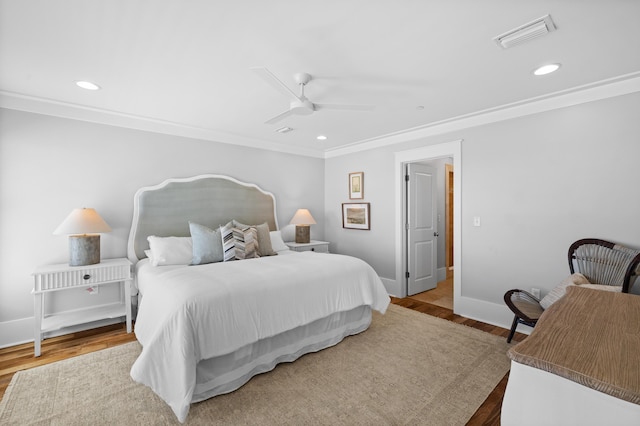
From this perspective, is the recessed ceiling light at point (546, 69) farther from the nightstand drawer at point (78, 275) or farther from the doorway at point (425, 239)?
the nightstand drawer at point (78, 275)

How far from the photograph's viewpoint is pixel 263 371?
93.2 inches

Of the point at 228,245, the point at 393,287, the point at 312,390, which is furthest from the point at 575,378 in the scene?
the point at 393,287

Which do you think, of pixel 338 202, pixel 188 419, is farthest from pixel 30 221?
pixel 338 202

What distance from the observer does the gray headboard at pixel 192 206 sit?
3.58m

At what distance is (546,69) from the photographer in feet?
7.75

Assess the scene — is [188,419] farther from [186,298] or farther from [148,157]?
[148,157]

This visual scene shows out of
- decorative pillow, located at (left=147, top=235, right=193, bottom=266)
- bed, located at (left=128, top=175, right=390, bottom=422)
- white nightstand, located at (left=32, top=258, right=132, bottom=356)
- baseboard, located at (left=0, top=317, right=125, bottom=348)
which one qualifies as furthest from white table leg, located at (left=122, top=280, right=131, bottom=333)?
baseboard, located at (left=0, top=317, right=125, bottom=348)

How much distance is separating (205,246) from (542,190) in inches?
145

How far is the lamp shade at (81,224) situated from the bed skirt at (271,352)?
192 cm

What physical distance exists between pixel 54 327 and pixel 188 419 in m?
1.94

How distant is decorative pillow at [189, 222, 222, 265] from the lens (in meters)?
3.30

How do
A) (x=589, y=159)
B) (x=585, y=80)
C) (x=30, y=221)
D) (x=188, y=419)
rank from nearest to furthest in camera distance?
(x=188, y=419)
(x=585, y=80)
(x=589, y=159)
(x=30, y=221)

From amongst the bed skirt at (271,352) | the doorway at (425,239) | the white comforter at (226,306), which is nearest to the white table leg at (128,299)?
the white comforter at (226,306)

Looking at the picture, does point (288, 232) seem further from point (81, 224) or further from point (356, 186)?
point (81, 224)
